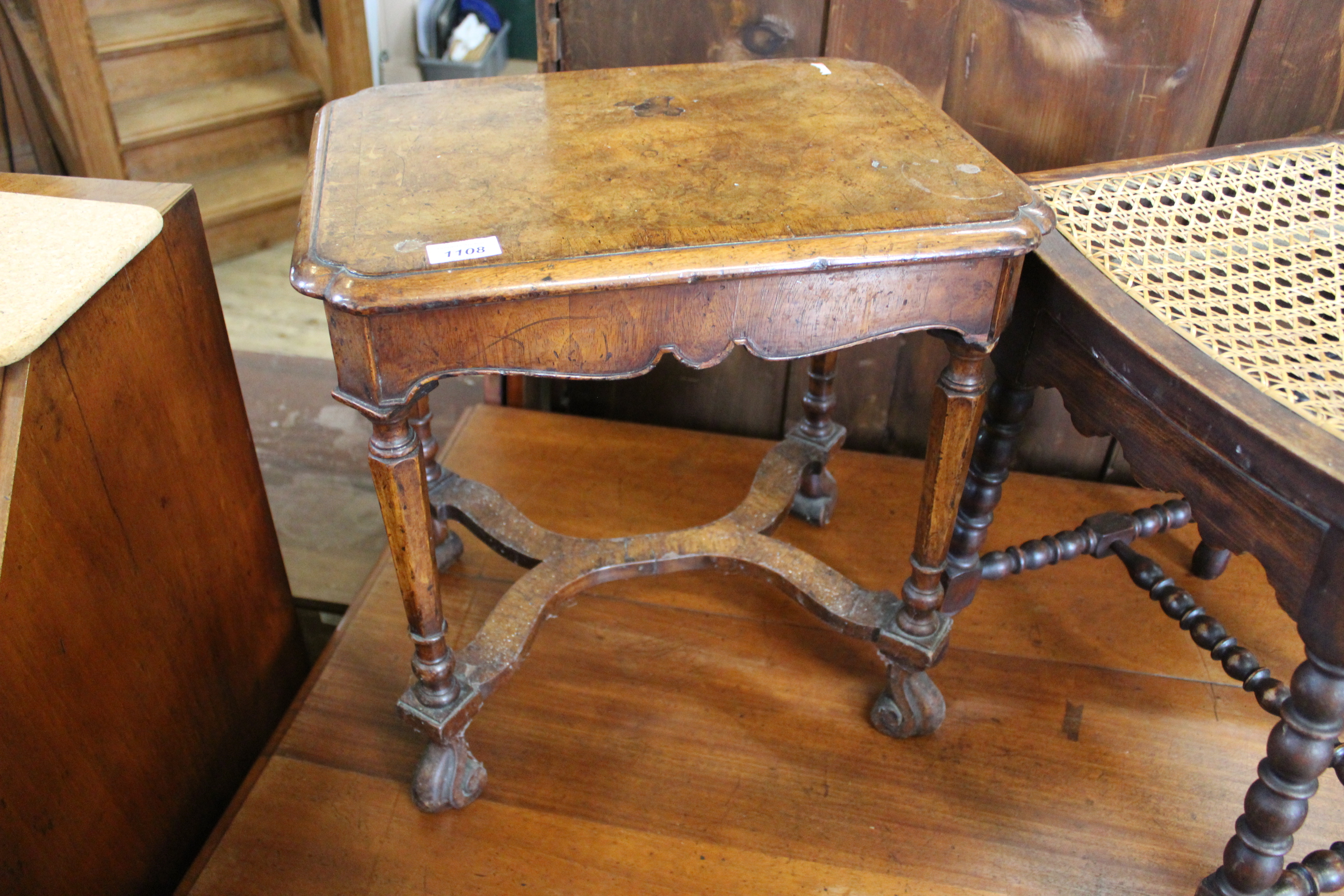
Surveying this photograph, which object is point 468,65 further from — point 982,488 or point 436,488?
point 982,488

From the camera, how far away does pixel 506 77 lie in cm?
117

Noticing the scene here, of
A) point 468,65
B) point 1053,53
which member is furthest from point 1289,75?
point 468,65

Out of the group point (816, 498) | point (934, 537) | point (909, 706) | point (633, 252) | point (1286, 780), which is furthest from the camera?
point (816, 498)

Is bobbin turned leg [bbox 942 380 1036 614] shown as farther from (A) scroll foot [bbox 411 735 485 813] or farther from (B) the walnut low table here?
(A) scroll foot [bbox 411 735 485 813]

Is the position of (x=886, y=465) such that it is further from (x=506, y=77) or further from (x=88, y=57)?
(x=88, y=57)

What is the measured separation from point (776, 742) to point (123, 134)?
2.35 m

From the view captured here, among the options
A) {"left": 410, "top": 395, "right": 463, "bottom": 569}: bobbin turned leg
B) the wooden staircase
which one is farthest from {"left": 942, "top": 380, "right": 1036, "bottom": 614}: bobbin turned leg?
the wooden staircase

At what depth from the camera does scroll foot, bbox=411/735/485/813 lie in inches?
44.0

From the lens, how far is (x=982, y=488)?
127cm

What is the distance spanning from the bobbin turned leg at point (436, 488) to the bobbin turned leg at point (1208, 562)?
106 cm

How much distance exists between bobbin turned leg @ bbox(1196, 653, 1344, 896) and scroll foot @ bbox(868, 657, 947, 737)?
0.33m

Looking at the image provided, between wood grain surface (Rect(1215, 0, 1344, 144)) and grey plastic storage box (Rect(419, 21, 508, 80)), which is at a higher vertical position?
wood grain surface (Rect(1215, 0, 1344, 144))

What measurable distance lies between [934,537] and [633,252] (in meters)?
0.50

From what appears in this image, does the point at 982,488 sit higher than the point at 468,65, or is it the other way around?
the point at 982,488
